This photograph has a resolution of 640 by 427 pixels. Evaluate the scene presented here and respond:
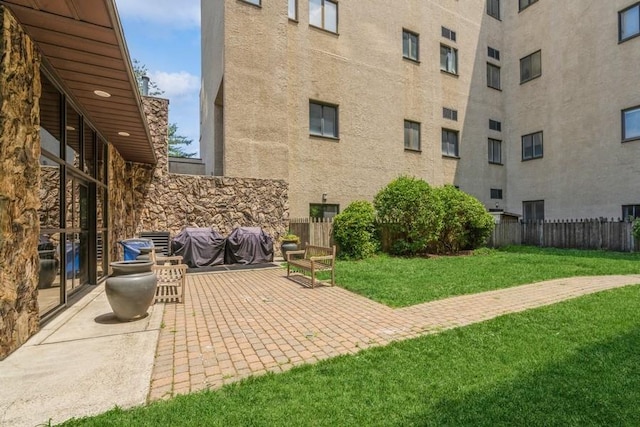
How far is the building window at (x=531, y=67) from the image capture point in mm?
17998

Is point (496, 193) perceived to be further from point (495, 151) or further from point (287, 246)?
point (287, 246)

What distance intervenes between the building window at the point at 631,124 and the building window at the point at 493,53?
25.0 feet

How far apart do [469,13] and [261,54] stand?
43.3 feet

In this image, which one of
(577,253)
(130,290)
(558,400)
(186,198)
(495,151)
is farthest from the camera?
(495,151)

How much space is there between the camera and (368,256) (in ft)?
39.6

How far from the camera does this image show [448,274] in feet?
28.6

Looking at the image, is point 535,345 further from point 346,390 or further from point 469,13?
point 469,13

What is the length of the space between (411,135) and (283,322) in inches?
551

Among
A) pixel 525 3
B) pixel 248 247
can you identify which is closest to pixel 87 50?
pixel 248 247

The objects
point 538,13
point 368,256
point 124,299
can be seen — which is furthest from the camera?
point 538,13

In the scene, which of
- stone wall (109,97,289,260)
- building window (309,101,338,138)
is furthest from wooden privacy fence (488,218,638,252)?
stone wall (109,97,289,260)

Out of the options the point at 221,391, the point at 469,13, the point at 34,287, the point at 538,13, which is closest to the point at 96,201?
the point at 34,287

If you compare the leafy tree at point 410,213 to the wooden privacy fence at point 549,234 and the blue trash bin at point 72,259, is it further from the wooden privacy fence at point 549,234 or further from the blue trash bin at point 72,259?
the blue trash bin at point 72,259

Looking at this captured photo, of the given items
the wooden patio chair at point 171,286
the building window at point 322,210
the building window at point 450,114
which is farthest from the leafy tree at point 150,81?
the wooden patio chair at point 171,286
